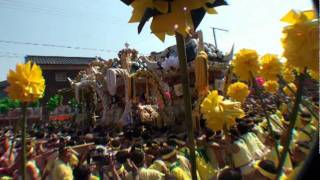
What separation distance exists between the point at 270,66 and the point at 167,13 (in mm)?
1702

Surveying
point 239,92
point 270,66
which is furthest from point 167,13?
point 239,92

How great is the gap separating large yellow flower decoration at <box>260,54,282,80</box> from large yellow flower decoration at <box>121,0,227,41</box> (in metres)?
1.35

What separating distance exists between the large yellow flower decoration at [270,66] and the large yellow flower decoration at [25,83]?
7.26 ft

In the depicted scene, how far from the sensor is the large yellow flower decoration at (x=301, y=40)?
127 cm

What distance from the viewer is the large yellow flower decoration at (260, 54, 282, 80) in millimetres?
2829

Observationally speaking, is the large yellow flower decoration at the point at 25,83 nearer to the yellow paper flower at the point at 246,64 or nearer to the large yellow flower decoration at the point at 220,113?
the large yellow flower decoration at the point at 220,113

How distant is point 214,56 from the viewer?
13.2m

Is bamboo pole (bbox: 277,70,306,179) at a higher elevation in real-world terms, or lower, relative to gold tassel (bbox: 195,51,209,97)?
lower

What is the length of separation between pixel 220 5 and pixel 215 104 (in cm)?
261

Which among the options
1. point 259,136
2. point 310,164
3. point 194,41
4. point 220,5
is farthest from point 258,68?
point 194,41

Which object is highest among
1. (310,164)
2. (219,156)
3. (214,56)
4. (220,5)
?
(214,56)

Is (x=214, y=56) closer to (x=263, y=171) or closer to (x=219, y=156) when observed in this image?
(x=219, y=156)

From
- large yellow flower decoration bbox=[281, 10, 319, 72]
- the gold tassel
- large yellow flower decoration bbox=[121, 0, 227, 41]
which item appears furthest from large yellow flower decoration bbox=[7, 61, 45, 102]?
the gold tassel

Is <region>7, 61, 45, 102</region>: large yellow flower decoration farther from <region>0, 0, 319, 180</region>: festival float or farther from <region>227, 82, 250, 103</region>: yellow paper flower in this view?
<region>227, 82, 250, 103</region>: yellow paper flower
